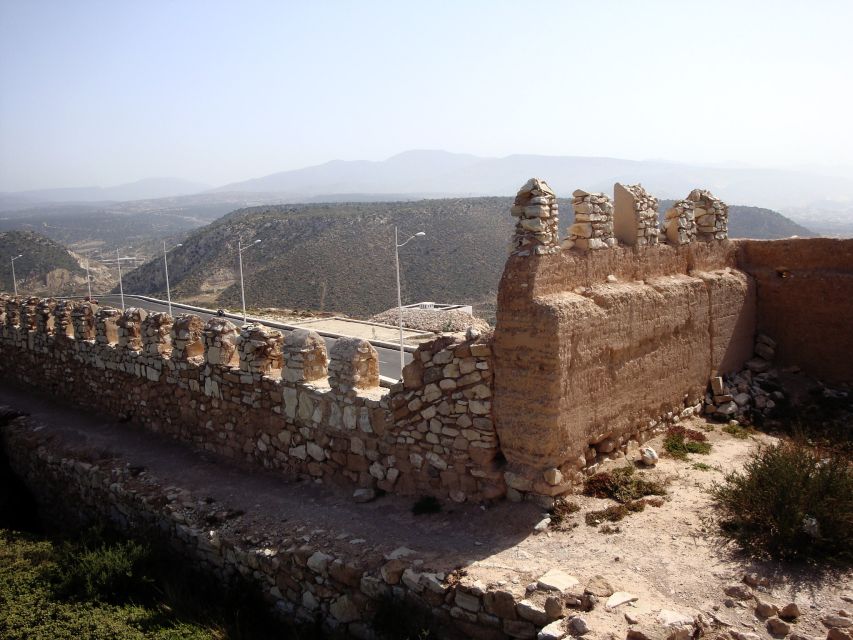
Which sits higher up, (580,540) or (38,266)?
(580,540)

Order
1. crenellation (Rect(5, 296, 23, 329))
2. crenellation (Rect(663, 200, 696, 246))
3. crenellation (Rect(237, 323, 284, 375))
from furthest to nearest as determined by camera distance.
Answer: crenellation (Rect(5, 296, 23, 329)) → crenellation (Rect(663, 200, 696, 246)) → crenellation (Rect(237, 323, 284, 375))

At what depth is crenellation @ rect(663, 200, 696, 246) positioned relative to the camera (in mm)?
9758

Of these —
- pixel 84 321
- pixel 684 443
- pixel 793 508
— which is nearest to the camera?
pixel 793 508

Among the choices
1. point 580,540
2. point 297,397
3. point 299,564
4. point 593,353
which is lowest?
point 299,564

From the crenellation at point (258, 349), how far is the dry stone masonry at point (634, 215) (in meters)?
5.15

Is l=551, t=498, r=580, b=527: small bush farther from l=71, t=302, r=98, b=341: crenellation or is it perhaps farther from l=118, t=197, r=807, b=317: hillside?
l=118, t=197, r=807, b=317: hillside

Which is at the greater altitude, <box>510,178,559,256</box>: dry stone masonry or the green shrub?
<box>510,178,559,256</box>: dry stone masonry

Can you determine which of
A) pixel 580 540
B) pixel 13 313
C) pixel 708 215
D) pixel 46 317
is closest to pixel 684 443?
pixel 580 540

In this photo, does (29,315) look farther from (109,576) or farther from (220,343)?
(109,576)

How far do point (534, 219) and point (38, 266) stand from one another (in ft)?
226

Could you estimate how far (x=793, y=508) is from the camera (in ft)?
19.9

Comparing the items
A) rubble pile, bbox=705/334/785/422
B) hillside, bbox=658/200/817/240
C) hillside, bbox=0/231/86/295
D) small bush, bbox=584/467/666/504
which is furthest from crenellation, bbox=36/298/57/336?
hillside, bbox=658/200/817/240

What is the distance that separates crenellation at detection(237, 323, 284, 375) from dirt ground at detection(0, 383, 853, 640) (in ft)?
5.21

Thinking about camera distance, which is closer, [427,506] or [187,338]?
[427,506]
